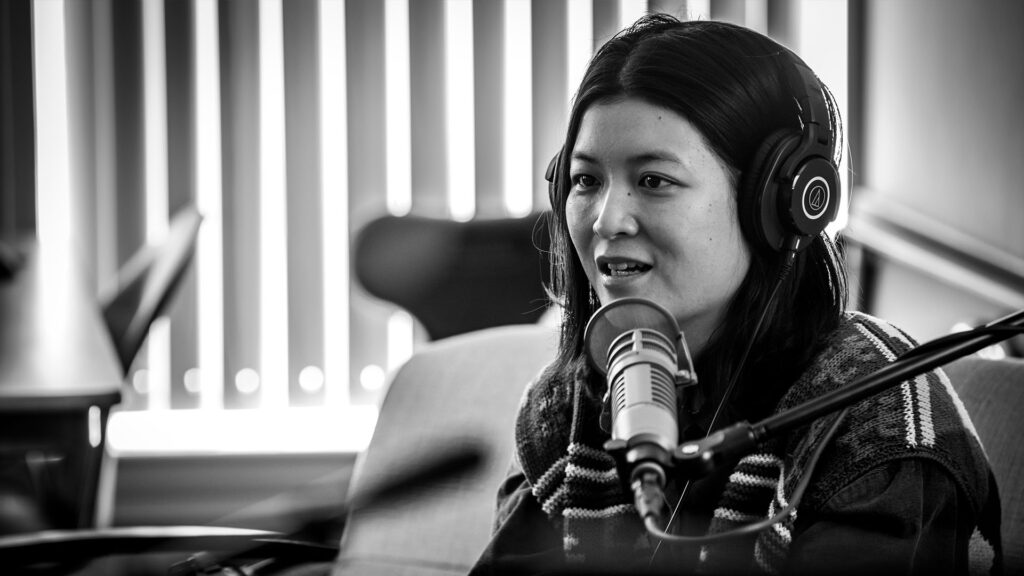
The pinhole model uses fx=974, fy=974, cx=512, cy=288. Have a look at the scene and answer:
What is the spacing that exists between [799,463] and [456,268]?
2.87 ft

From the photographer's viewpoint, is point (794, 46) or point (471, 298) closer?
point (471, 298)

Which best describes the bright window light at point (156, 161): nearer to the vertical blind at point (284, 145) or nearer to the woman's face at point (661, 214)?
the vertical blind at point (284, 145)

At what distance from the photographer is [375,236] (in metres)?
1.62

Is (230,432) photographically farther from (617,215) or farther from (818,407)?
(818,407)

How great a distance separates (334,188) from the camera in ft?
8.95

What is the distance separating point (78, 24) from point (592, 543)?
2.37 metres

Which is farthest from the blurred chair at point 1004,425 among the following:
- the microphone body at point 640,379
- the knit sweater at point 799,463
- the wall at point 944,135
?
the wall at point 944,135

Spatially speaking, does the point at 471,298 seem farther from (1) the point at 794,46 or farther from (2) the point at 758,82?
(1) the point at 794,46

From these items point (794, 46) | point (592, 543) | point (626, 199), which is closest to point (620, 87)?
point (626, 199)

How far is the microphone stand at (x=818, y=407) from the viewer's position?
1.67 feet

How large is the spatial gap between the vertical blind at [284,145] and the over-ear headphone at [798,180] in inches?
71.8

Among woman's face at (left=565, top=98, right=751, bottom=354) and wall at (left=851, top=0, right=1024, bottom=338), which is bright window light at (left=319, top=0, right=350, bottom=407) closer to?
wall at (left=851, top=0, right=1024, bottom=338)

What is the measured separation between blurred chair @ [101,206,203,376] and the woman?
1059 millimetres

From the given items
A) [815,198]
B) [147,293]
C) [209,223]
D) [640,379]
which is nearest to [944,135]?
[815,198]
